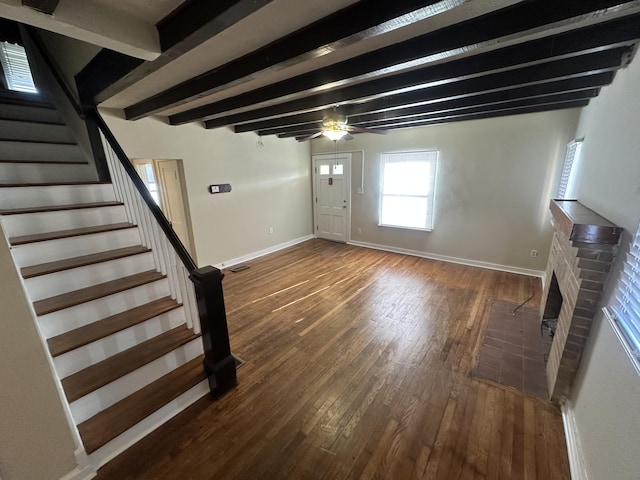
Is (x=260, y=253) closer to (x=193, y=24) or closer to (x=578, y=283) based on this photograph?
(x=193, y=24)

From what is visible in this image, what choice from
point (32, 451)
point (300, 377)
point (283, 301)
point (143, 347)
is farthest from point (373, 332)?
point (32, 451)

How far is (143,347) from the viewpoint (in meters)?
1.91

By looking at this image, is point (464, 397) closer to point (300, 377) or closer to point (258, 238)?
point (300, 377)

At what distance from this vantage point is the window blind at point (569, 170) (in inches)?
116

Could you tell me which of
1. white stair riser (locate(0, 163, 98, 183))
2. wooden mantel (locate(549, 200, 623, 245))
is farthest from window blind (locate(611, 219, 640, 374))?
white stair riser (locate(0, 163, 98, 183))

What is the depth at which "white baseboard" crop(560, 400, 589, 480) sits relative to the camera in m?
1.40

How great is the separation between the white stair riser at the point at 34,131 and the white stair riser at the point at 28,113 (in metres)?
0.16

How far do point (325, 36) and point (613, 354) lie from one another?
227cm

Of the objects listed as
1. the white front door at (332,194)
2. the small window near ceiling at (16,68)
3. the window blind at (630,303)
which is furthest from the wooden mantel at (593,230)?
the small window near ceiling at (16,68)

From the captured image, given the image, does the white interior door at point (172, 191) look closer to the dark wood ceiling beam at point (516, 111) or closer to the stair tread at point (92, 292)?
the stair tread at point (92, 292)

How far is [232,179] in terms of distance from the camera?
183 inches

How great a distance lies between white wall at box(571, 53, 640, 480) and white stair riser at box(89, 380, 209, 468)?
235 cm

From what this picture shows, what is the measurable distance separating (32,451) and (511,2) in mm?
3182

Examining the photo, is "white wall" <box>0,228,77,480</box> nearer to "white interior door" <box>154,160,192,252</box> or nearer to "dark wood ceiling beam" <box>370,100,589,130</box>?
"white interior door" <box>154,160,192,252</box>
